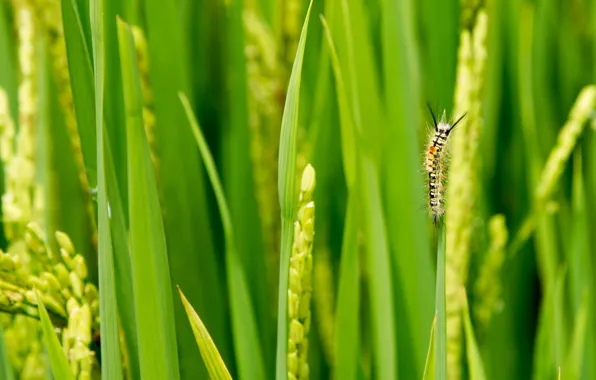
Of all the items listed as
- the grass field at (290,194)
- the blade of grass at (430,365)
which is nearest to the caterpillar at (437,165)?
the grass field at (290,194)

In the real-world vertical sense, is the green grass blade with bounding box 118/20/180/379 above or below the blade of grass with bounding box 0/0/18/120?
below

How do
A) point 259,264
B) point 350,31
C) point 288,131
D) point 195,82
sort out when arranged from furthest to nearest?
1. point 195,82
2. point 259,264
3. point 350,31
4. point 288,131

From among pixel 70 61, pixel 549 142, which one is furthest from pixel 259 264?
pixel 549 142

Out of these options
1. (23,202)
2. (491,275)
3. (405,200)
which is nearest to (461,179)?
(405,200)

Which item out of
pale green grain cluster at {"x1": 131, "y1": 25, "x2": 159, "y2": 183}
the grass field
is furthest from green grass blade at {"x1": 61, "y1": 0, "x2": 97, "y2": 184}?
pale green grain cluster at {"x1": 131, "y1": 25, "x2": 159, "y2": 183}

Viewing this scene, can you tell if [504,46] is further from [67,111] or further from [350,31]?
[67,111]

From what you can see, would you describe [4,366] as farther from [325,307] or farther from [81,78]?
[325,307]

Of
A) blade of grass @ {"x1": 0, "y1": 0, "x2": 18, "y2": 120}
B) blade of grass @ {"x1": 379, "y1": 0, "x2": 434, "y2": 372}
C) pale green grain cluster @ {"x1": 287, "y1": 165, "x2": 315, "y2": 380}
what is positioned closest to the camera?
pale green grain cluster @ {"x1": 287, "y1": 165, "x2": 315, "y2": 380}

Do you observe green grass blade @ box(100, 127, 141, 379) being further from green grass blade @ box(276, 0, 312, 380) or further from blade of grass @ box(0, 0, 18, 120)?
blade of grass @ box(0, 0, 18, 120)
